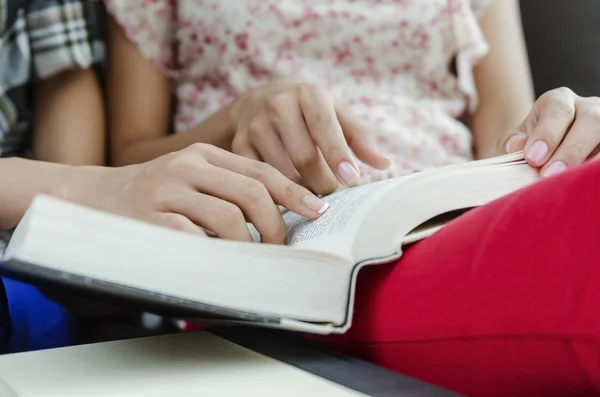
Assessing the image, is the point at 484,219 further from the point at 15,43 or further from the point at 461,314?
the point at 15,43

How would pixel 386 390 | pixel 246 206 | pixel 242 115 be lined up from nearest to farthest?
1. pixel 386 390
2. pixel 246 206
3. pixel 242 115

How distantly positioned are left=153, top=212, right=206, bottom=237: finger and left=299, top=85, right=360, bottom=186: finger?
109 mm

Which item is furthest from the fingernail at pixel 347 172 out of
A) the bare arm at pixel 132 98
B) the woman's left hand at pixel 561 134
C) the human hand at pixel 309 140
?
the bare arm at pixel 132 98

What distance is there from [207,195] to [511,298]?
0.58 feet

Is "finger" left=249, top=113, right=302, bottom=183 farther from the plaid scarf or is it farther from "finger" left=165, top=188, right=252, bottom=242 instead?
the plaid scarf

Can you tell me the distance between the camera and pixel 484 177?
0.35m

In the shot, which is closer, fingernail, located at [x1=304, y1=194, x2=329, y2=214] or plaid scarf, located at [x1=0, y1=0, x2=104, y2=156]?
fingernail, located at [x1=304, y1=194, x2=329, y2=214]

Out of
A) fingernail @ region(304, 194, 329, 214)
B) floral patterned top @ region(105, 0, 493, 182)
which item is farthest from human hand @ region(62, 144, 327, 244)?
floral patterned top @ region(105, 0, 493, 182)

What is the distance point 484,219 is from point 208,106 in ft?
1.56

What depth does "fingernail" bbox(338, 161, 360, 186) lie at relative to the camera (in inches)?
16.9

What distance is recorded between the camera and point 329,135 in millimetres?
440

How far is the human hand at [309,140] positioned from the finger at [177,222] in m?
0.11

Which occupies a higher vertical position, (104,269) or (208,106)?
(104,269)

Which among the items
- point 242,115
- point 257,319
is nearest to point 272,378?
point 257,319
